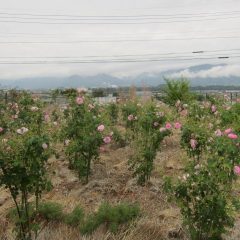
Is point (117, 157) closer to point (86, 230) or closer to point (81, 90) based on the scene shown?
point (81, 90)

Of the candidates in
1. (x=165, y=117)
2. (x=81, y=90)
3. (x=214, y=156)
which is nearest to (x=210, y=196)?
(x=214, y=156)

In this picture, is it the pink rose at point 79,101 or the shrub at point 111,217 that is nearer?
the shrub at point 111,217

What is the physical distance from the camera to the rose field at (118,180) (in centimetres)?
501

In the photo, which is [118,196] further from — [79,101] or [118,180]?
[79,101]

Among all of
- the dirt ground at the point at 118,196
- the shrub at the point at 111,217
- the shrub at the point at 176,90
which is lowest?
the dirt ground at the point at 118,196

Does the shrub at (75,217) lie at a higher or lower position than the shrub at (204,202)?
lower

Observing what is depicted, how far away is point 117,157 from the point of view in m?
10.0

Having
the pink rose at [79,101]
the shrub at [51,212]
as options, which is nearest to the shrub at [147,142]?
the pink rose at [79,101]

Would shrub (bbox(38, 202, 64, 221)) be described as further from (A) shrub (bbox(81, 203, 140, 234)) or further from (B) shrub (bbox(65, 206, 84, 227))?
(A) shrub (bbox(81, 203, 140, 234))

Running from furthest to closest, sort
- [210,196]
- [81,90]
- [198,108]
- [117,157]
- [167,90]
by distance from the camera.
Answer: [167,90] < [198,108] < [117,157] < [81,90] < [210,196]

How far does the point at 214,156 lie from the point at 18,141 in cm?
202

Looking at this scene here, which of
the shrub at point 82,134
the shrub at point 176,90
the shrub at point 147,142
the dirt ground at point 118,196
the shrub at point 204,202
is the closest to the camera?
the shrub at point 204,202

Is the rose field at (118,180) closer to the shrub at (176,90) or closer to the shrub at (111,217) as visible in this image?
the shrub at (111,217)

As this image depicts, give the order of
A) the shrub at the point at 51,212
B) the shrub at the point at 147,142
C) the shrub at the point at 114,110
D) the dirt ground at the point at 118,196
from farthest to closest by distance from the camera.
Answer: the shrub at the point at 114,110 → the shrub at the point at 147,142 → the shrub at the point at 51,212 → the dirt ground at the point at 118,196
